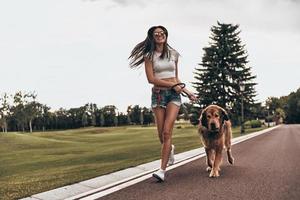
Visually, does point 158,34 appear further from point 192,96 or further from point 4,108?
point 4,108

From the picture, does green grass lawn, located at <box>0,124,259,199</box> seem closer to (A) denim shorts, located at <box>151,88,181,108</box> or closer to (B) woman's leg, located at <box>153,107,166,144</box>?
(B) woman's leg, located at <box>153,107,166,144</box>

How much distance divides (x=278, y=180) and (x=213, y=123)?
4.28ft

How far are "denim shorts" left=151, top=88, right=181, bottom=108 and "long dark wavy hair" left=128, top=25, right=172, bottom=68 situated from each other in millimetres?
570

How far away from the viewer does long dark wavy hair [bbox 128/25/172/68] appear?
6578 mm

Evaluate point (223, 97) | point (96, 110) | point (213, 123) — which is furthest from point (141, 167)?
point (96, 110)

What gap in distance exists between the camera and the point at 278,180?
20.0 ft

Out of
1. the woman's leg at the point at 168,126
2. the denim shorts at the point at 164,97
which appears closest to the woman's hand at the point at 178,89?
the denim shorts at the point at 164,97

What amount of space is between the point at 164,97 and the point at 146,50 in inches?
32.9

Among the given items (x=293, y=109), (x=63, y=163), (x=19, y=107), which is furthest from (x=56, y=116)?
(x=63, y=163)

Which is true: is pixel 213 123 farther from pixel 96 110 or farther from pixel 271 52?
pixel 96 110

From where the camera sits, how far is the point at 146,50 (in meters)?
6.62

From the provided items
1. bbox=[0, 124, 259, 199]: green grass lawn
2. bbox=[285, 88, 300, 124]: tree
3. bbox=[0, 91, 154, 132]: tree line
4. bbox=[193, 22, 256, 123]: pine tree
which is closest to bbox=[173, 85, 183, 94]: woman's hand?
bbox=[0, 124, 259, 199]: green grass lawn

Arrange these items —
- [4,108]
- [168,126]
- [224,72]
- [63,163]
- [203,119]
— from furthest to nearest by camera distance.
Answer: [4,108] < [224,72] < [63,163] < [203,119] < [168,126]

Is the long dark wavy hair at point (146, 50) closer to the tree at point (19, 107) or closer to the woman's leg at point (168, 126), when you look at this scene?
the woman's leg at point (168, 126)
